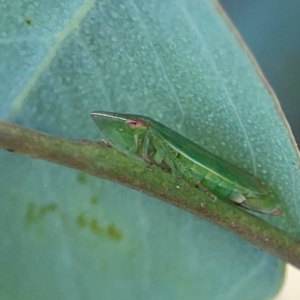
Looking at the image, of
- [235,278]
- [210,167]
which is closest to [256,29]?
[210,167]

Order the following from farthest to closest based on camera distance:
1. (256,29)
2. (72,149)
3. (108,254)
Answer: (256,29)
(108,254)
(72,149)

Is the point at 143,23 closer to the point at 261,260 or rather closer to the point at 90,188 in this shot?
the point at 90,188

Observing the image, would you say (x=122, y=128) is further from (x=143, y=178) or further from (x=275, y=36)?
(x=275, y=36)

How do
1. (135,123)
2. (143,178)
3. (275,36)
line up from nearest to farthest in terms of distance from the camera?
(143,178) → (135,123) → (275,36)

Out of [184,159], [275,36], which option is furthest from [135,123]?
[275,36]

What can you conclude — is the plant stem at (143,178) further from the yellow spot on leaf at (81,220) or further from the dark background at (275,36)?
the dark background at (275,36)

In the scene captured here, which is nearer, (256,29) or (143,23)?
(143,23)
